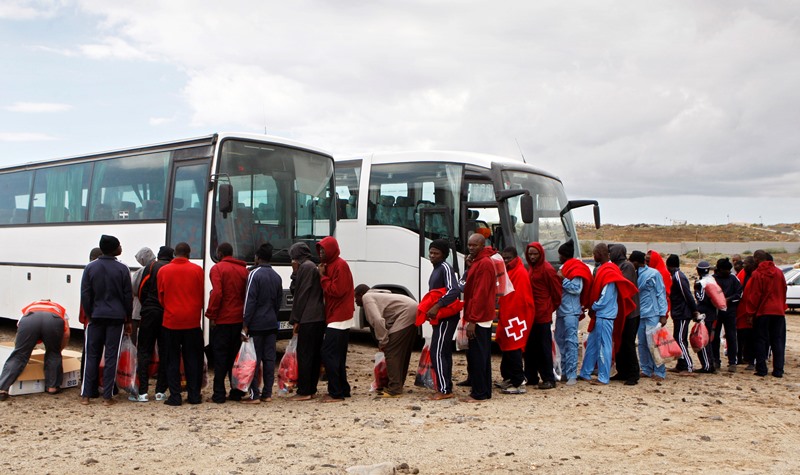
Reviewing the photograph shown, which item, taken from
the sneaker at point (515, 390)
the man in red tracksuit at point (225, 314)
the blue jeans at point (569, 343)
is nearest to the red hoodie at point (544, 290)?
the blue jeans at point (569, 343)

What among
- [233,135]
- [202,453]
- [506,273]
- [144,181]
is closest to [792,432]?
[506,273]

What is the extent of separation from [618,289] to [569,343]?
36.7 inches

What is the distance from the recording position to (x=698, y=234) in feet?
267

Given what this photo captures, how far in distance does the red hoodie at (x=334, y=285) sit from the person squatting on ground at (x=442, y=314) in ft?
2.86

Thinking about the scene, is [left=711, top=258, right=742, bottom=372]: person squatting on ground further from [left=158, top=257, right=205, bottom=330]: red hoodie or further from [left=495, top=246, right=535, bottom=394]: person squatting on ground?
[left=158, top=257, right=205, bottom=330]: red hoodie

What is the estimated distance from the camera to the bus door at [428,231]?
11914 millimetres

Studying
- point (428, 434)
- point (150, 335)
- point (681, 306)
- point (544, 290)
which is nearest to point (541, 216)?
point (681, 306)

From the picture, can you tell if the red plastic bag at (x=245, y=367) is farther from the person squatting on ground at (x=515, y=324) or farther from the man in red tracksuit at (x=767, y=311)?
the man in red tracksuit at (x=767, y=311)

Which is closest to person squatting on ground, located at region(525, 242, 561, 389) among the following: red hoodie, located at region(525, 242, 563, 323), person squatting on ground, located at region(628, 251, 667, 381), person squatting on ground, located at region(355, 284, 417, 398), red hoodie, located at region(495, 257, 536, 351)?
red hoodie, located at region(525, 242, 563, 323)

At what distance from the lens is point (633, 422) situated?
711cm

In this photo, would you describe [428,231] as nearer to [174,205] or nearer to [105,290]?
[174,205]

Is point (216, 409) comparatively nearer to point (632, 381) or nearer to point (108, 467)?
point (108, 467)

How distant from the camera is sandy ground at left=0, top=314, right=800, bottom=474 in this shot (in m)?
5.68

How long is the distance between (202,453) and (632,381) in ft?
18.4
